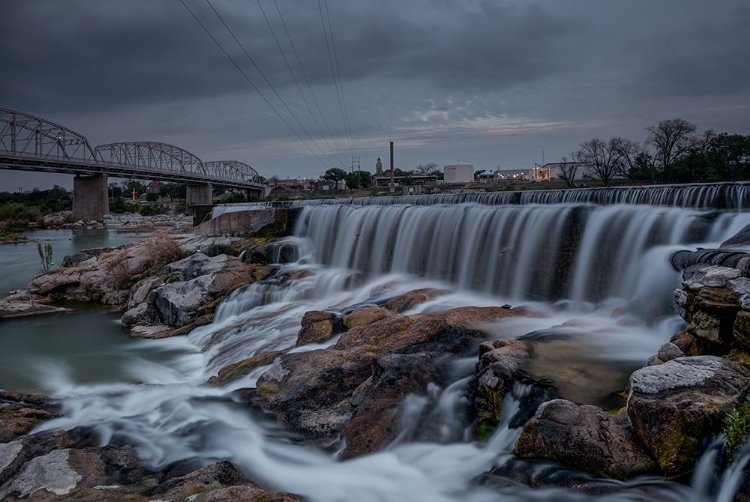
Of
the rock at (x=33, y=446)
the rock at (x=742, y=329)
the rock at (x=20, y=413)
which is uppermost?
the rock at (x=742, y=329)

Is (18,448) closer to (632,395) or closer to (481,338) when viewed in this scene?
(481,338)

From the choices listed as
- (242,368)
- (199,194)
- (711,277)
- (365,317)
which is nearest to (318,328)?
(365,317)

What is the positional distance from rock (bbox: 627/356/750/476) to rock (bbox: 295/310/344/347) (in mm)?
6563

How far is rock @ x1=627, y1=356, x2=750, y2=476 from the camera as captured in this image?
14.6ft

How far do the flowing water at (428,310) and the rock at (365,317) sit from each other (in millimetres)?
1430

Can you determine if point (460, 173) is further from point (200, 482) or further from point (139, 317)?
point (200, 482)

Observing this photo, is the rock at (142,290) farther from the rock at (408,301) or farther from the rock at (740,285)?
the rock at (740,285)

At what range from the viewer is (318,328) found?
10500 mm

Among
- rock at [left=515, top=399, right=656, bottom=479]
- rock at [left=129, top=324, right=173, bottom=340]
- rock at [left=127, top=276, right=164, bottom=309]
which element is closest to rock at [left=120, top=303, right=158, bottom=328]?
rock at [left=129, top=324, right=173, bottom=340]

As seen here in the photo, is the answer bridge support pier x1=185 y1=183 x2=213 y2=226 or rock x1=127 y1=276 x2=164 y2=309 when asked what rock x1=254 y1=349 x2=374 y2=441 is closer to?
rock x1=127 y1=276 x2=164 y2=309

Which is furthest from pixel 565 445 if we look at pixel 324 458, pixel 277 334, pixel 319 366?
pixel 277 334

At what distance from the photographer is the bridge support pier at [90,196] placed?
246ft

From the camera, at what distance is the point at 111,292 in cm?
2027

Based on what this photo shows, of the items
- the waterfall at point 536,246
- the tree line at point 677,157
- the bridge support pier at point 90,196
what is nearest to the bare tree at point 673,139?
the tree line at point 677,157
